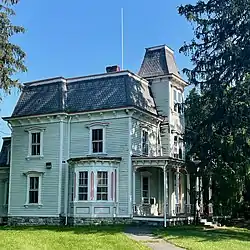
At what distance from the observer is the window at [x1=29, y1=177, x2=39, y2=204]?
3023cm

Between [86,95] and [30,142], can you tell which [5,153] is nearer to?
[30,142]

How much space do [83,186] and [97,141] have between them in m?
2.96

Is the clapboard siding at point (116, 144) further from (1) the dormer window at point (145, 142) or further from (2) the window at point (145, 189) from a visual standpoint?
(2) the window at point (145, 189)

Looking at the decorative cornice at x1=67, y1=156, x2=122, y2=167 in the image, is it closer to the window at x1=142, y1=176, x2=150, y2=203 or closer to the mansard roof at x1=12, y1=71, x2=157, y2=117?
the window at x1=142, y1=176, x2=150, y2=203

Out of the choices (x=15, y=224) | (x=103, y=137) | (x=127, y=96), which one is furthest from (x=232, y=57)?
(x=15, y=224)

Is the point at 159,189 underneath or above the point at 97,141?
underneath

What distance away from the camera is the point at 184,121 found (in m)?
34.3

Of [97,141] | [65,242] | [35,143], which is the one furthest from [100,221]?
[65,242]

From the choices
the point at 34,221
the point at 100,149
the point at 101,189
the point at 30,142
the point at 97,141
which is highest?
the point at 30,142

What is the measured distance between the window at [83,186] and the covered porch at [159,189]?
112 inches

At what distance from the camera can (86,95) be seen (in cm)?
3044

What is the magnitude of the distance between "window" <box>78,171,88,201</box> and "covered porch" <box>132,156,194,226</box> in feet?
9.32

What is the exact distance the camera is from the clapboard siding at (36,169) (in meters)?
29.7

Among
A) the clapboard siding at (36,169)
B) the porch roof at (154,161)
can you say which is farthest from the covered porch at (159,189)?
the clapboard siding at (36,169)
